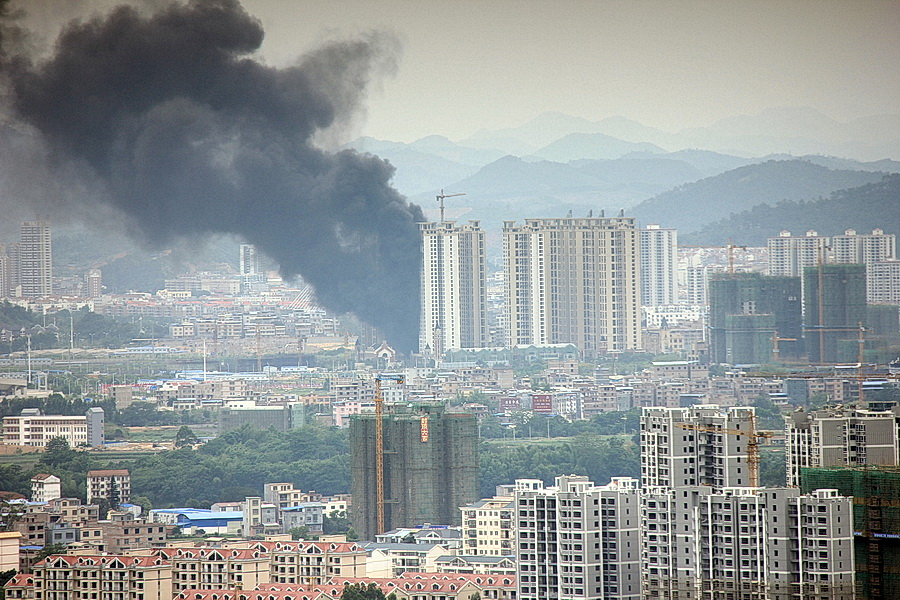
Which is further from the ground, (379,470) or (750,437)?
(750,437)

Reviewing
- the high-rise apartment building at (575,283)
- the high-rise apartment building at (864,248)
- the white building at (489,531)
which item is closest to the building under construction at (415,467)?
the white building at (489,531)

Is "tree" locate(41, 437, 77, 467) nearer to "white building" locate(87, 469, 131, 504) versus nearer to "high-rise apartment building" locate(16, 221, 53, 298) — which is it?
"white building" locate(87, 469, 131, 504)

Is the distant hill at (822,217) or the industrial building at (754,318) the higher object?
the distant hill at (822,217)

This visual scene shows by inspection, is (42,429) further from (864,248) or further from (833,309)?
(864,248)

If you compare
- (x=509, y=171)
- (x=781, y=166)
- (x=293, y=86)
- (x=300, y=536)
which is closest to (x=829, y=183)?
(x=781, y=166)

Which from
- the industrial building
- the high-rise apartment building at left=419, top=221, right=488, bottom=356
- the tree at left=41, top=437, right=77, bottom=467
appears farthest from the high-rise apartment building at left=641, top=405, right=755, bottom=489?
the high-rise apartment building at left=419, top=221, right=488, bottom=356

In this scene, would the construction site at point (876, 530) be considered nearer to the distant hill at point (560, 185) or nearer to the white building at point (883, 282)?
the white building at point (883, 282)

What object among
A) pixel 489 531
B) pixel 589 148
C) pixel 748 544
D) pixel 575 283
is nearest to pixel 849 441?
pixel 748 544
